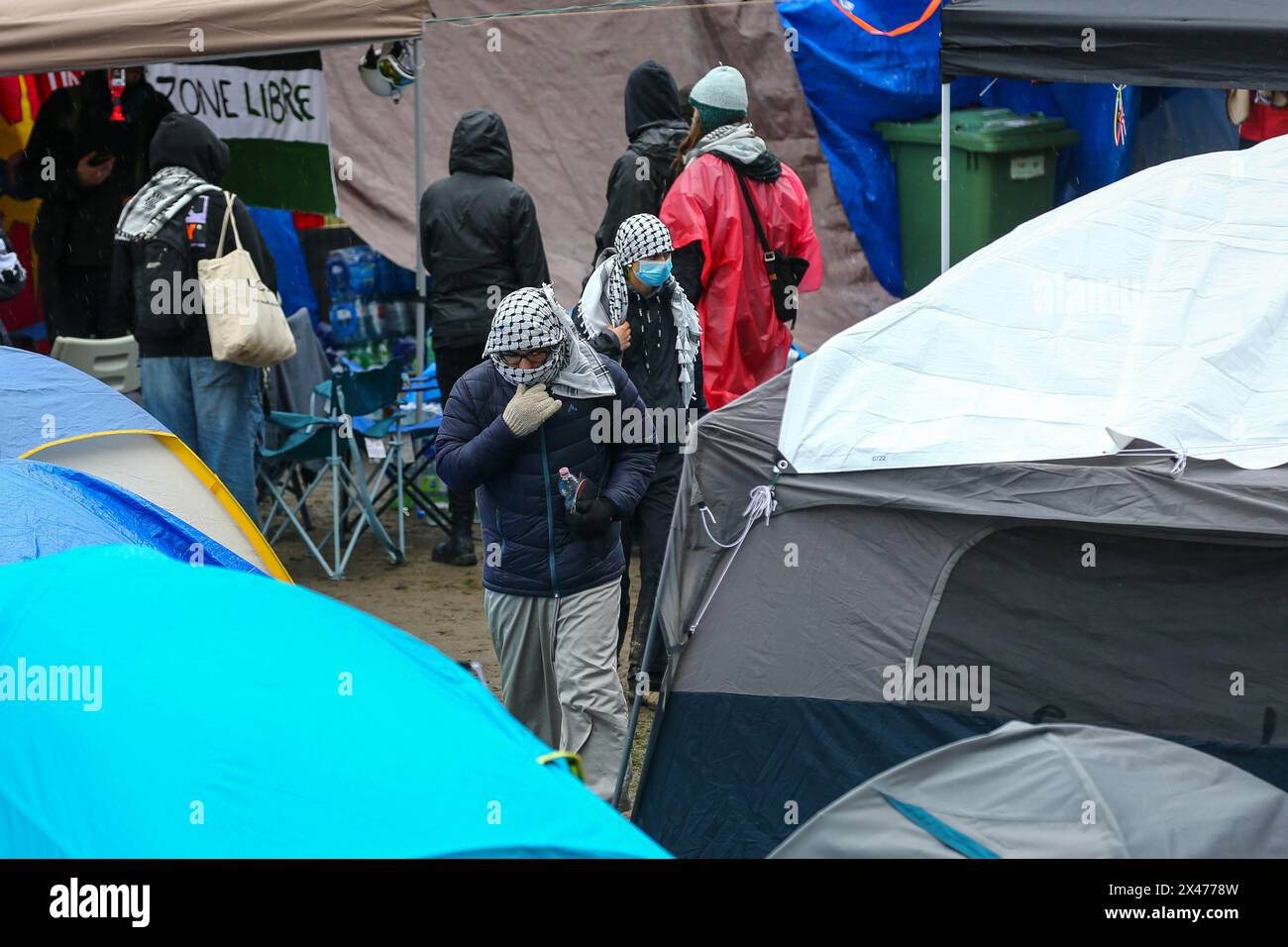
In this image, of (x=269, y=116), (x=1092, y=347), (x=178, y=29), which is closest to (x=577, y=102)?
(x=269, y=116)

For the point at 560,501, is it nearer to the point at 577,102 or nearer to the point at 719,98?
the point at 719,98

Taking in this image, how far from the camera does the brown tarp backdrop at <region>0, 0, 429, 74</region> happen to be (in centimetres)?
725

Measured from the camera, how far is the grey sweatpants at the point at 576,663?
5.08 m

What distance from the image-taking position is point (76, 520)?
4895 mm

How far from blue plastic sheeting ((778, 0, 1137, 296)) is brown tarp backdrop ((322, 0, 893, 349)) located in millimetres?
126

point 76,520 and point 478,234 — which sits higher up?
point 478,234

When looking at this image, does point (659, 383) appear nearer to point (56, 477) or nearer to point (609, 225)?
point (609, 225)

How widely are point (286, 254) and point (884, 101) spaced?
12.9 feet

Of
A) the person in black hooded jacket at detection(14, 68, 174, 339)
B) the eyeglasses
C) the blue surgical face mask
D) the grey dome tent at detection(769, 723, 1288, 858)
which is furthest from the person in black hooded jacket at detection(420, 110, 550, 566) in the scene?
the grey dome tent at detection(769, 723, 1288, 858)

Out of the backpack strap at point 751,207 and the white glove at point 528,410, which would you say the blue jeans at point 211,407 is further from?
the white glove at point 528,410

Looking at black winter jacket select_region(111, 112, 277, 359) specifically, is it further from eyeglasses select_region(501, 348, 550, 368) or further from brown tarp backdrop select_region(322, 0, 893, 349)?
brown tarp backdrop select_region(322, 0, 893, 349)

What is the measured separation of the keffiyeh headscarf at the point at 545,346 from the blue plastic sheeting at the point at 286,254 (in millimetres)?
5675

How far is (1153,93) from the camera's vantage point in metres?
9.38
